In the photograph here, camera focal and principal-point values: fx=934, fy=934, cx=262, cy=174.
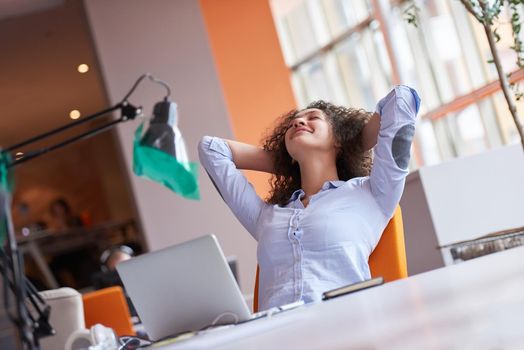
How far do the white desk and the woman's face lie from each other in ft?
4.40

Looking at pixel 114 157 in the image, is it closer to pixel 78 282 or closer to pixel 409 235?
pixel 78 282

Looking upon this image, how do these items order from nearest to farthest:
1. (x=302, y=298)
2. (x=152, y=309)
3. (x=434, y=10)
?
(x=152, y=309)
(x=302, y=298)
(x=434, y=10)

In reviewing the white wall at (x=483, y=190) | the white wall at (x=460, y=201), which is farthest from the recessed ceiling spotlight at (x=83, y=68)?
the white wall at (x=483, y=190)

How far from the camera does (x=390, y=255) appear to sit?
2.77 meters

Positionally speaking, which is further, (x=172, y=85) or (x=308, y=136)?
(x=172, y=85)

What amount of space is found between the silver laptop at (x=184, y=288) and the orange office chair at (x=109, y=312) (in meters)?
2.70

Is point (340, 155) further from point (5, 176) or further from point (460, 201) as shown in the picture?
point (5, 176)

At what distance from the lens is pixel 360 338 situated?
1229 mm

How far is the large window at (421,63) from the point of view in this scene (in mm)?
8500

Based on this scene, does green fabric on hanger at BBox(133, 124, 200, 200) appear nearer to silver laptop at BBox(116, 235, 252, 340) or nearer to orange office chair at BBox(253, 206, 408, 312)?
silver laptop at BBox(116, 235, 252, 340)

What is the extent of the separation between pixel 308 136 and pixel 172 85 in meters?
5.30

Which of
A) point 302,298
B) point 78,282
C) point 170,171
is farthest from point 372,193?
point 78,282

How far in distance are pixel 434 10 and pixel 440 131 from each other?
117 centimetres

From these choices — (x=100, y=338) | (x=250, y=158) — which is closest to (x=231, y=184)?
(x=250, y=158)
